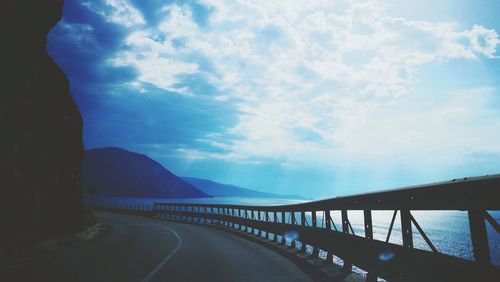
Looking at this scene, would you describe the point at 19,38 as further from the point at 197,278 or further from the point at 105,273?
the point at 197,278

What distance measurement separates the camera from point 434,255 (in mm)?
5086

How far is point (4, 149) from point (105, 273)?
658cm

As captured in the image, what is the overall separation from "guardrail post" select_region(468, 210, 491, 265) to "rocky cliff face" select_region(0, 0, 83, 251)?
1295 cm

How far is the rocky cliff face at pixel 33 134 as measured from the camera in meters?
12.8

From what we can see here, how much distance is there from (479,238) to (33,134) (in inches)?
626

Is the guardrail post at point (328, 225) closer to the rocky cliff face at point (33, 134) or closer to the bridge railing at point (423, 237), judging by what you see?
the bridge railing at point (423, 237)

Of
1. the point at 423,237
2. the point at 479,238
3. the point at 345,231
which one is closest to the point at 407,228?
the point at 423,237

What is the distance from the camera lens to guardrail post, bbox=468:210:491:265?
14.5ft

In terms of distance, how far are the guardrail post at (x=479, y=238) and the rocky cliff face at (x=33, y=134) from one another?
12951mm

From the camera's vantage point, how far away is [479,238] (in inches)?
176

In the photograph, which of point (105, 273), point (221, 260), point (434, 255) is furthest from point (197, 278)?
point (434, 255)

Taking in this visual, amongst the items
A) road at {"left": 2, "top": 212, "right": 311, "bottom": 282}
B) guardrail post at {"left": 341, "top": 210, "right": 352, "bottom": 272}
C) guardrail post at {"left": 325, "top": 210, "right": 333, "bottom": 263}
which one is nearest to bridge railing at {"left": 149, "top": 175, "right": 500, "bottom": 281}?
guardrail post at {"left": 341, "top": 210, "right": 352, "bottom": 272}

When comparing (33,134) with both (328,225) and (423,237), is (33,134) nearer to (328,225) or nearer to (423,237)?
(328,225)

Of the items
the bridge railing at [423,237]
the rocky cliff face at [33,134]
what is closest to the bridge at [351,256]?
the bridge railing at [423,237]
